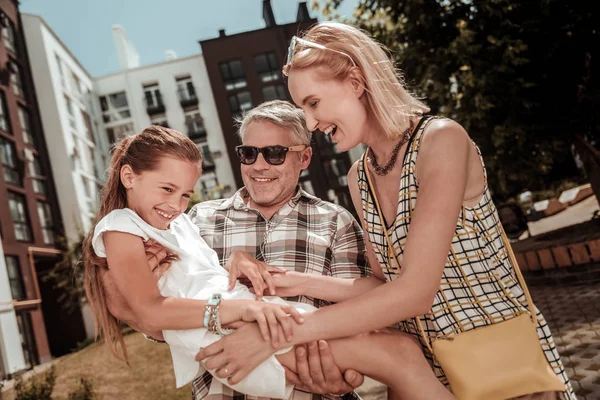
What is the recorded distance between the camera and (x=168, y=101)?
39.6 meters

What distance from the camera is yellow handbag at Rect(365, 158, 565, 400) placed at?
5.34ft

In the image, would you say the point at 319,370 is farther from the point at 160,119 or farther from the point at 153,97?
the point at 153,97

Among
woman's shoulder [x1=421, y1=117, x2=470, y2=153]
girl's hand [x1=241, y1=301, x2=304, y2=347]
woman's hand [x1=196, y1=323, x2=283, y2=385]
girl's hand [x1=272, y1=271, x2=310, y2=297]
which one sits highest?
woman's shoulder [x1=421, y1=117, x2=470, y2=153]

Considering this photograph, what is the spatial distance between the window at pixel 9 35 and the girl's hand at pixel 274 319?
31.5 metres

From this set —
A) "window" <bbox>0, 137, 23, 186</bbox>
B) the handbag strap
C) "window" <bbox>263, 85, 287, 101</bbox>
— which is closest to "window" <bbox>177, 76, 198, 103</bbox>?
"window" <bbox>263, 85, 287, 101</bbox>

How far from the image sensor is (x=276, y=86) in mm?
39656

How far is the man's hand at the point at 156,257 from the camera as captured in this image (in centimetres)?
223

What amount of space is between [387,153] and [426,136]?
25cm

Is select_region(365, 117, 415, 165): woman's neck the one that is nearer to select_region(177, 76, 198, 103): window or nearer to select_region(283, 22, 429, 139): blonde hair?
select_region(283, 22, 429, 139): blonde hair

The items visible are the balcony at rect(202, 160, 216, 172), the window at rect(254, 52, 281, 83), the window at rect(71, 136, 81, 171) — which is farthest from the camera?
the window at rect(254, 52, 281, 83)

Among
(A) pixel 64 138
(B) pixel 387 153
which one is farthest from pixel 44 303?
(B) pixel 387 153

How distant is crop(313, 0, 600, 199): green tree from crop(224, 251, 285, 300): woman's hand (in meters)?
8.17

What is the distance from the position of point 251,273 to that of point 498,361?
1.04 meters

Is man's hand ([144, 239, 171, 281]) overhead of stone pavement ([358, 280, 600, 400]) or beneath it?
overhead
